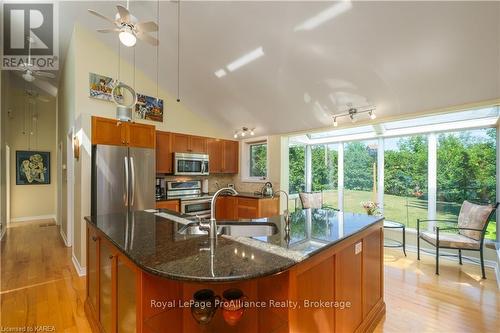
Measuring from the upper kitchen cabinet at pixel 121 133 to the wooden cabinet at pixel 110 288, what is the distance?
1514mm

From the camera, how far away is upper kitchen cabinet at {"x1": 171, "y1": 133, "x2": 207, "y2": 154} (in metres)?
4.43

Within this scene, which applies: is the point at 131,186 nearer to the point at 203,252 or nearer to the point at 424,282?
the point at 203,252

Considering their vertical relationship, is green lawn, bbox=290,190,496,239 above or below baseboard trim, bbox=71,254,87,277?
above

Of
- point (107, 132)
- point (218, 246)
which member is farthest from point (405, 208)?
point (107, 132)

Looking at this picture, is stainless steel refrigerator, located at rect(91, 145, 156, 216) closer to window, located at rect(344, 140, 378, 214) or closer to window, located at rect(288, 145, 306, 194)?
window, located at rect(288, 145, 306, 194)

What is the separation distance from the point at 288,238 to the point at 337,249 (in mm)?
336

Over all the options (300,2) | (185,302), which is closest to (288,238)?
(185,302)

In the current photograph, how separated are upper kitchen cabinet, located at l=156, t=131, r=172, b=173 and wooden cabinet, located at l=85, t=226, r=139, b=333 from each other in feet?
7.01

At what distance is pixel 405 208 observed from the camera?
170 inches

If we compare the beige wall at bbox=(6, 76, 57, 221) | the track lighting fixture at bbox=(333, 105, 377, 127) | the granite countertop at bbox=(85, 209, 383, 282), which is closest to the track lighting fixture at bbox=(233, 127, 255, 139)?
the track lighting fixture at bbox=(333, 105, 377, 127)

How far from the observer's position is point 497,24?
1943 millimetres

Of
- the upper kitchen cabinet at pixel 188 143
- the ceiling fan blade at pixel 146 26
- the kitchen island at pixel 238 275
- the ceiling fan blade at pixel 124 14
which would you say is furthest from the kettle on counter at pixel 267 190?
the ceiling fan blade at pixel 124 14

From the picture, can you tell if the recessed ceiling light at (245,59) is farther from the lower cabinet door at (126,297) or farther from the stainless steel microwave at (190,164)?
the lower cabinet door at (126,297)

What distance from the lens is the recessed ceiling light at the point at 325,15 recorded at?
7.00 ft
